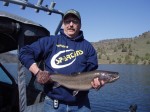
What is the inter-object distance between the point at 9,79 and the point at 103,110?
16.5 m

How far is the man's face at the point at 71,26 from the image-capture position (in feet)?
17.8

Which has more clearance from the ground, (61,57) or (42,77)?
(61,57)

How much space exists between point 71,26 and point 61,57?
551 mm

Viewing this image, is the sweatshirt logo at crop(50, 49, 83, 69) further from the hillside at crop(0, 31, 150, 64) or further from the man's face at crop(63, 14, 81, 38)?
the hillside at crop(0, 31, 150, 64)

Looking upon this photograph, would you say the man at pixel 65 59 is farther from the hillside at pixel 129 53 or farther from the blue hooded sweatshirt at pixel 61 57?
the hillside at pixel 129 53

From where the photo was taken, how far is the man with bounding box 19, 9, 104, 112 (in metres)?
5.14

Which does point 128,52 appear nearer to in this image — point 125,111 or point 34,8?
point 125,111

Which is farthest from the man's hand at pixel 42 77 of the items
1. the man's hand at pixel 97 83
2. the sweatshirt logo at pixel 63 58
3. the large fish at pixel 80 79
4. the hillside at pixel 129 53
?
the hillside at pixel 129 53

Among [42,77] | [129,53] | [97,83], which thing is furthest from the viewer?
[129,53]

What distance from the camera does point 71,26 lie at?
5418 mm

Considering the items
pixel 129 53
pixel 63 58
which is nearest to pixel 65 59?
pixel 63 58

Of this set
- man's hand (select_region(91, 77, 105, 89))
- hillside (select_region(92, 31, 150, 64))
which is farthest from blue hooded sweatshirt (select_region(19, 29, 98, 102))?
hillside (select_region(92, 31, 150, 64))

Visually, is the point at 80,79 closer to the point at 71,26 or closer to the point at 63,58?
the point at 63,58

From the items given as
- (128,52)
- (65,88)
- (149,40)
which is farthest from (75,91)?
(149,40)
